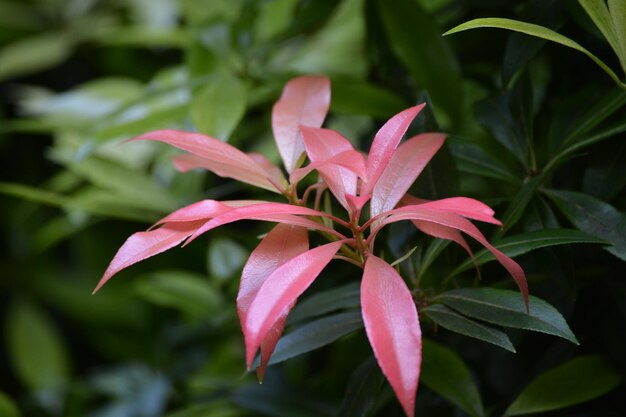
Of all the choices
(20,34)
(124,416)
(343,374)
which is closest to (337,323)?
(343,374)

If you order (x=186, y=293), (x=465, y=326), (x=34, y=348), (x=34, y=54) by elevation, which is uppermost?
(x=465, y=326)

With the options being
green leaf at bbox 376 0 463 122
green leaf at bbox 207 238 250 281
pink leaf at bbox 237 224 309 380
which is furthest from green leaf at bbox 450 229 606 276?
green leaf at bbox 207 238 250 281

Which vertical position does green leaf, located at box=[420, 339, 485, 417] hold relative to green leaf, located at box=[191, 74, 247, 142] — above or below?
below

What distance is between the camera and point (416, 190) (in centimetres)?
50

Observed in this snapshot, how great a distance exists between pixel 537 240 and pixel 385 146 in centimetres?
11

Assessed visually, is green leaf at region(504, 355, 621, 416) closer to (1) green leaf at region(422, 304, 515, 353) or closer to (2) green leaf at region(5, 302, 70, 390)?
(1) green leaf at region(422, 304, 515, 353)

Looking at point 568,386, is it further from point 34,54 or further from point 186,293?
point 34,54

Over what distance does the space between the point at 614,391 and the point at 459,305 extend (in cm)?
22

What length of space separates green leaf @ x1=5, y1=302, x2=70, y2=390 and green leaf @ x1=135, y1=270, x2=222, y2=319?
49 cm

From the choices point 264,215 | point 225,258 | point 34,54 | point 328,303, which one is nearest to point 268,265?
point 264,215

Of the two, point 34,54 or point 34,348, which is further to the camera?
point 34,348

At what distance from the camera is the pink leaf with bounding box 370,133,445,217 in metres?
0.41

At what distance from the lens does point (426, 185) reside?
497 millimetres

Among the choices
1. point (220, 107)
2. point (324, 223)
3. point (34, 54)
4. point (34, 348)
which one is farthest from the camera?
point (34, 348)
